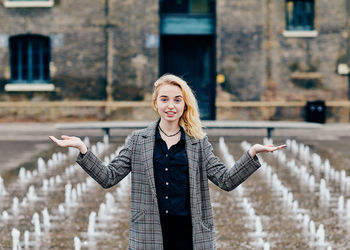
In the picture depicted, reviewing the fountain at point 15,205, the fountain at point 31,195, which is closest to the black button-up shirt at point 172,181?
the fountain at point 15,205

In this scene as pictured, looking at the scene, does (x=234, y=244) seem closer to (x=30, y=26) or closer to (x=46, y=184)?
(x=46, y=184)

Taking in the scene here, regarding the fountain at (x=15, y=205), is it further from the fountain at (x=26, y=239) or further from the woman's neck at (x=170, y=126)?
the woman's neck at (x=170, y=126)

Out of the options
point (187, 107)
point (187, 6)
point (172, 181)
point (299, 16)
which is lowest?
point (172, 181)

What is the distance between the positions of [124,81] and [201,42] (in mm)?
3316

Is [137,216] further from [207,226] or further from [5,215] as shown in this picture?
[5,215]

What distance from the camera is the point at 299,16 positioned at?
25250 mm

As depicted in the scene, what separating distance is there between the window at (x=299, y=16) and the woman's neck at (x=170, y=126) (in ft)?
71.9

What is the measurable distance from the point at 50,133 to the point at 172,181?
17.9 metres

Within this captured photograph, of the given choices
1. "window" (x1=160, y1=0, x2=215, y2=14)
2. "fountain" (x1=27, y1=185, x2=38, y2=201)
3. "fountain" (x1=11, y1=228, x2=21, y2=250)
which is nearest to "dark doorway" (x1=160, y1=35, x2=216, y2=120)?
"window" (x1=160, y1=0, x2=215, y2=14)

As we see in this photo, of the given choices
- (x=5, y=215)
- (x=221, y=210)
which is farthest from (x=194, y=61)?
(x=5, y=215)

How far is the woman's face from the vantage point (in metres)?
3.92

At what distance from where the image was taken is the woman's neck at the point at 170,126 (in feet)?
13.1

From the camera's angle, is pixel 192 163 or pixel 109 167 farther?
pixel 109 167

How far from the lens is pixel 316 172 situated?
1291 cm
